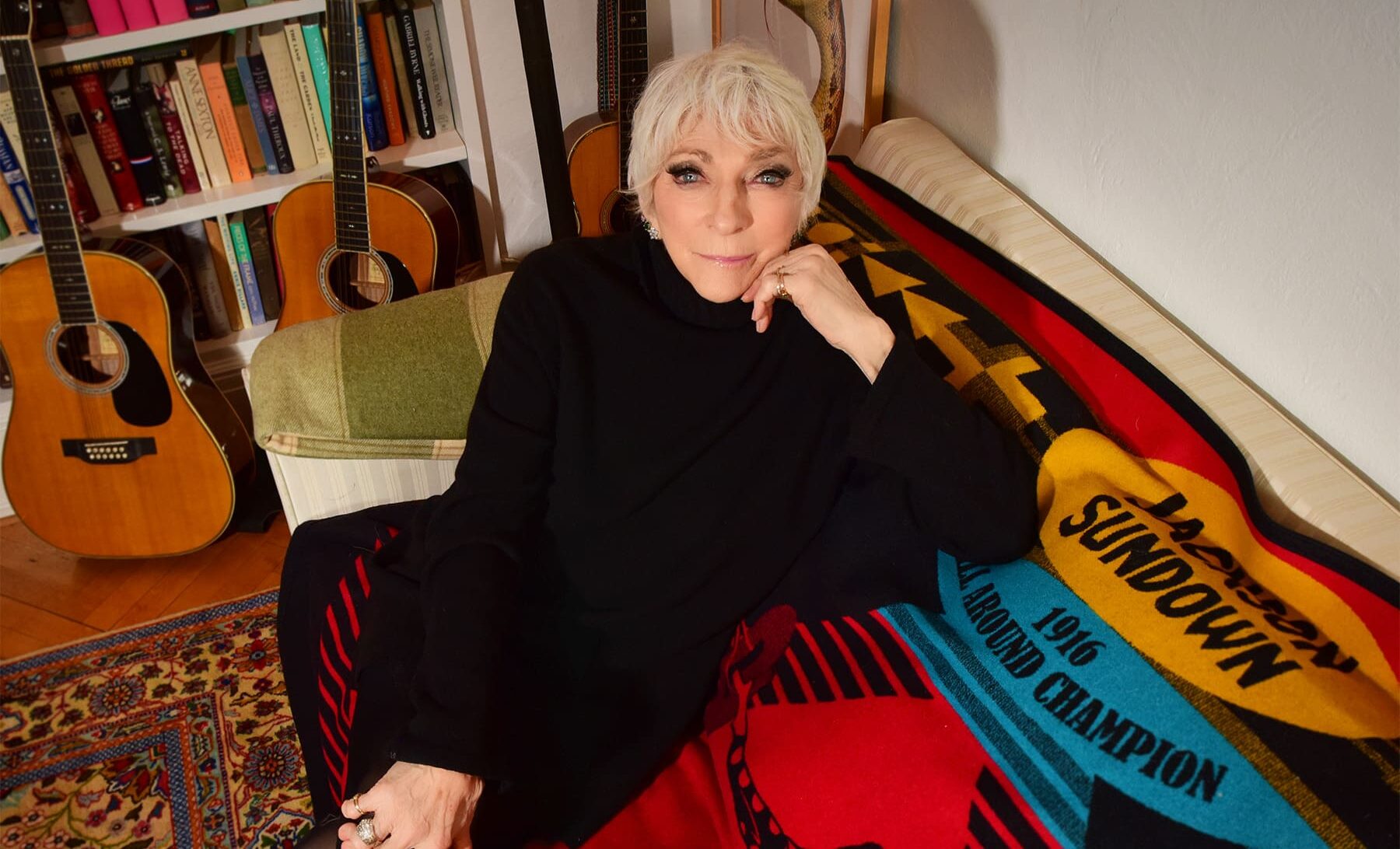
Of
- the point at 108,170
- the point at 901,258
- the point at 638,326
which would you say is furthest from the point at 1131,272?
the point at 108,170

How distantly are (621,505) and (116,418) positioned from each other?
1.30 m

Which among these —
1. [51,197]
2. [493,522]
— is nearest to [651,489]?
[493,522]

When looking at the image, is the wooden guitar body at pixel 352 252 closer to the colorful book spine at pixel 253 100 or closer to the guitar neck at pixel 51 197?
the colorful book spine at pixel 253 100

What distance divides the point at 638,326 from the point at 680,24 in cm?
149

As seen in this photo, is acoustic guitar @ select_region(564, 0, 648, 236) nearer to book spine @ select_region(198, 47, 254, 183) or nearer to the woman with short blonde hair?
book spine @ select_region(198, 47, 254, 183)

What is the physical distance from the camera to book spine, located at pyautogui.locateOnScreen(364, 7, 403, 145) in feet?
6.75

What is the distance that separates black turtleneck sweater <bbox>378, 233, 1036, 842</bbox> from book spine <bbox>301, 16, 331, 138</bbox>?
119cm

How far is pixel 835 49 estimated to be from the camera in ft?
4.91

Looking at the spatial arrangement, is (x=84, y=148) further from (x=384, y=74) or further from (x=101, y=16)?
(x=384, y=74)

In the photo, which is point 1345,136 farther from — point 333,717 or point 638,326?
point 333,717

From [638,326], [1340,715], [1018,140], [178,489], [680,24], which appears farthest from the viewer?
[680,24]

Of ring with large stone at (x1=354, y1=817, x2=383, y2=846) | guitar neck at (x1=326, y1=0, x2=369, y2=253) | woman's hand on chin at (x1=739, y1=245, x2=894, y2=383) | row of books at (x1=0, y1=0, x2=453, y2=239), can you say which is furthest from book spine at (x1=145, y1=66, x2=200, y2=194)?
ring with large stone at (x1=354, y1=817, x2=383, y2=846)

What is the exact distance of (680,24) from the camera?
233cm

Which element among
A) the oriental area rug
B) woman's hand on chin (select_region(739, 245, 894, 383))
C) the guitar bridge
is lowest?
the oriental area rug
